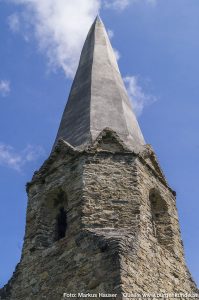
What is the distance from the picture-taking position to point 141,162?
11781mm

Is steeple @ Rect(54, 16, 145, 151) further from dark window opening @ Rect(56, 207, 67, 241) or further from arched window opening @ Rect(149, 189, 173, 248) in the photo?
dark window opening @ Rect(56, 207, 67, 241)

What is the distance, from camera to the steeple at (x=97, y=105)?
13016 millimetres

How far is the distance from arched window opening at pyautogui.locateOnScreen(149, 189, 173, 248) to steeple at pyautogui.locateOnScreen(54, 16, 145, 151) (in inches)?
54.6

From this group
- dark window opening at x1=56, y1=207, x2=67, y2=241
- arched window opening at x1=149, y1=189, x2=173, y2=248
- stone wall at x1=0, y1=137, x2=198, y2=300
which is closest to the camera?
stone wall at x1=0, y1=137, x2=198, y2=300

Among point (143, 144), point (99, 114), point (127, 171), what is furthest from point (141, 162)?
point (99, 114)

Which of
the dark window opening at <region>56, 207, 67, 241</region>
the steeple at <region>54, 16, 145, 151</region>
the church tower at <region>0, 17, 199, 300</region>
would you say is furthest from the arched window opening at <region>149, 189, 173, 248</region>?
the dark window opening at <region>56, 207, 67, 241</region>

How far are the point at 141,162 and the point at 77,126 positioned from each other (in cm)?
252

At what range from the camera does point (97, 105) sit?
46.0 ft

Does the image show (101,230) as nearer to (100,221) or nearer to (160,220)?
(100,221)

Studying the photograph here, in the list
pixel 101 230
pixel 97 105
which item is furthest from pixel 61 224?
pixel 97 105

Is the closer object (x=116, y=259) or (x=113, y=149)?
(x=116, y=259)

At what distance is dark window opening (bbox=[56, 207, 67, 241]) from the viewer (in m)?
11.0

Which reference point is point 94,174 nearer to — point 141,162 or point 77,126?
point 141,162

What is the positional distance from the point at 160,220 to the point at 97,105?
13.3 feet
